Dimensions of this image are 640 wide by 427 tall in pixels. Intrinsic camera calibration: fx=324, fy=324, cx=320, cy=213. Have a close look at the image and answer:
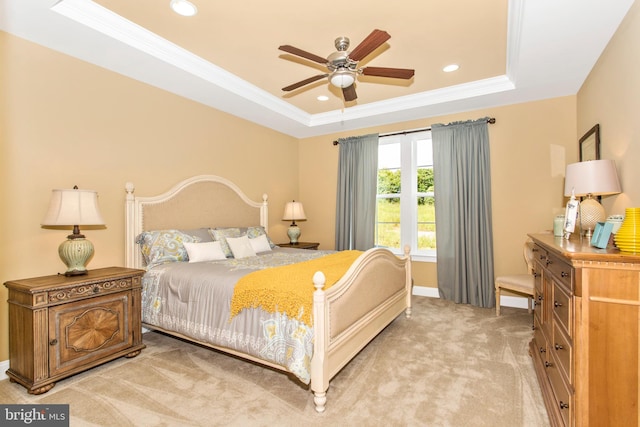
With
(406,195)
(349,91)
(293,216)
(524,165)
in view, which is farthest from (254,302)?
(524,165)

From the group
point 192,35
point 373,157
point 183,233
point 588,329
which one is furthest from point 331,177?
point 588,329

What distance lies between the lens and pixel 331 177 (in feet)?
18.2

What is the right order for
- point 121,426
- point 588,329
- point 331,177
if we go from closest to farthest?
point 588,329, point 121,426, point 331,177

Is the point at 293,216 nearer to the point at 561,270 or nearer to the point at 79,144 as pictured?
the point at 79,144

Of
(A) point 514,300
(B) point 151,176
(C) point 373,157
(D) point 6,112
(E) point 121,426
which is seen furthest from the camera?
(C) point 373,157

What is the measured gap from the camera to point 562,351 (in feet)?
5.68

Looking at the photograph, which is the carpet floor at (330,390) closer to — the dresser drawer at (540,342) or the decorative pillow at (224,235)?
the dresser drawer at (540,342)

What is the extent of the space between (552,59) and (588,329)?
258cm

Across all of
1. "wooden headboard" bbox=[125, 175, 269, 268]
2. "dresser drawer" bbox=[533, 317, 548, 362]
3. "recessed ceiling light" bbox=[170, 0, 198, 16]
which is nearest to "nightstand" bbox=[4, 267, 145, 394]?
"wooden headboard" bbox=[125, 175, 269, 268]

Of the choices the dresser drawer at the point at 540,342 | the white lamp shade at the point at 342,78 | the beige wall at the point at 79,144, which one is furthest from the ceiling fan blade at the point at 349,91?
the dresser drawer at the point at 540,342

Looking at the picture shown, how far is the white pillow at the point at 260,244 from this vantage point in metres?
3.98

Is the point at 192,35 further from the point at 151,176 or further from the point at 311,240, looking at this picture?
the point at 311,240

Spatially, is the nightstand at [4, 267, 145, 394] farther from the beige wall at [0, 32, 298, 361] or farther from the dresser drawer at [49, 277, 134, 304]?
the beige wall at [0, 32, 298, 361]

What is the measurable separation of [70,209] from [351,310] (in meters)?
2.27
